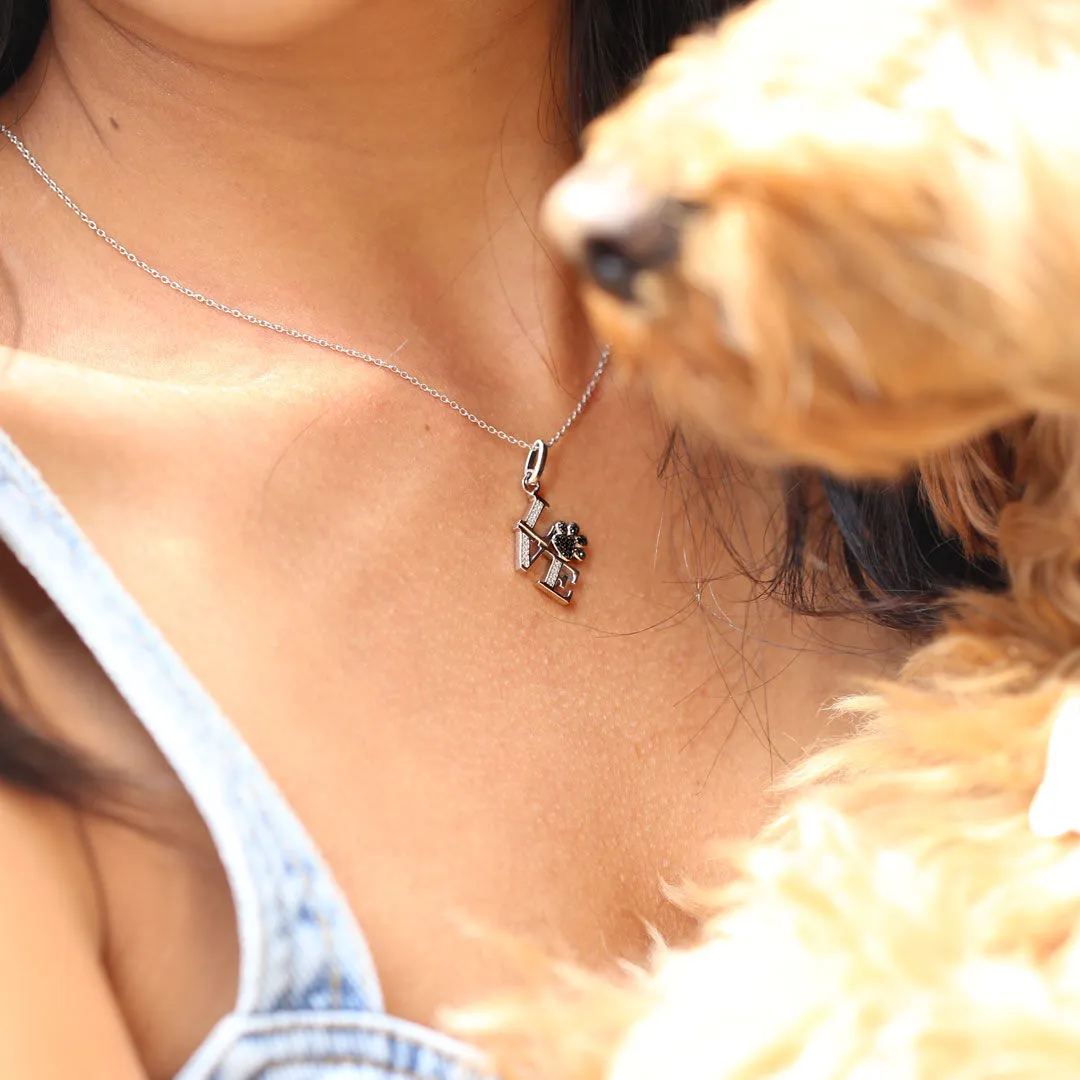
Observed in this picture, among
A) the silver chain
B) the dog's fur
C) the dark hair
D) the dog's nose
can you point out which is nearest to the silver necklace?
the silver chain

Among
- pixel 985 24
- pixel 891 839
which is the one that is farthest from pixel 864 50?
pixel 891 839

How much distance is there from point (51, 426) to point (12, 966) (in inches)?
12.1

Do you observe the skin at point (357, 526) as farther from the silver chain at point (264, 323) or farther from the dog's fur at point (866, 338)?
the dog's fur at point (866, 338)

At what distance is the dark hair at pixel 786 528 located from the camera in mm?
637

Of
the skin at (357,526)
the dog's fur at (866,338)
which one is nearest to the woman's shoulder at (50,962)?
the skin at (357,526)

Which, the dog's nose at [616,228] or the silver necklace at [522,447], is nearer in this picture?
the dog's nose at [616,228]

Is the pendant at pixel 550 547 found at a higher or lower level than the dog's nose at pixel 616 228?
lower

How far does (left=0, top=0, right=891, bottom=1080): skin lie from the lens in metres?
0.67

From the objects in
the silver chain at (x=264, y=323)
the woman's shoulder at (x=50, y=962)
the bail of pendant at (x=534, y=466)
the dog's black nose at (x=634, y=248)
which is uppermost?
the dog's black nose at (x=634, y=248)

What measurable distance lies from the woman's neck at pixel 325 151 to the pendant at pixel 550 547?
144 millimetres

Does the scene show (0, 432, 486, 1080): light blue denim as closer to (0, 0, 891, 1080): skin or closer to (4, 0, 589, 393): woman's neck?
(0, 0, 891, 1080): skin

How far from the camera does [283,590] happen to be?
756mm

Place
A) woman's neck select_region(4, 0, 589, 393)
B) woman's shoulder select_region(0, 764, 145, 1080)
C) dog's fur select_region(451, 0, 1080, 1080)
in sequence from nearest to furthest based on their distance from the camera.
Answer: dog's fur select_region(451, 0, 1080, 1080) → woman's shoulder select_region(0, 764, 145, 1080) → woman's neck select_region(4, 0, 589, 393)

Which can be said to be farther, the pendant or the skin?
the pendant
